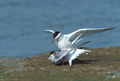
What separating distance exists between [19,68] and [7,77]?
780 millimetres

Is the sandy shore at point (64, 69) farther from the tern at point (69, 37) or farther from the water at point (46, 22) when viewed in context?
the water at point (46, 22)

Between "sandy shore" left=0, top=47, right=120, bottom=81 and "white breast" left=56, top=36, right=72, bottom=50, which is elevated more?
"white breast" left=56, top=36, right=72, bottom=50

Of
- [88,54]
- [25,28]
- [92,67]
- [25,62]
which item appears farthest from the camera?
[25,28]

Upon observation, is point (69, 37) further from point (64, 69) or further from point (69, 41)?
point (64, 69)

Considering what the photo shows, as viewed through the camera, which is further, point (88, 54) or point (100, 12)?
point (100, 12)

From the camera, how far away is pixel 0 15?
19250 millimetres

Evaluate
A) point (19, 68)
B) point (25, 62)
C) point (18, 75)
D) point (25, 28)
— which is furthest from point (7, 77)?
point (25, 28)

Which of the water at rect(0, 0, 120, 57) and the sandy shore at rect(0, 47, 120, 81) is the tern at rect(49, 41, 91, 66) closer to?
the sandy shore at rect(0, 47, 120, 81)

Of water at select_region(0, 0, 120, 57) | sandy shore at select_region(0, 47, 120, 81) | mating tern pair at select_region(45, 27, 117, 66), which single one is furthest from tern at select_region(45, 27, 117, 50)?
water at select_region(0, 0, 120, 57)

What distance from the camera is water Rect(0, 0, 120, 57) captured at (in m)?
12.8

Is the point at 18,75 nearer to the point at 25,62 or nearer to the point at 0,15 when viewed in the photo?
the point at 25,62

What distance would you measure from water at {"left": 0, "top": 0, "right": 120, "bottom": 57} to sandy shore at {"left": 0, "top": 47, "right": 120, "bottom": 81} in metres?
2.76

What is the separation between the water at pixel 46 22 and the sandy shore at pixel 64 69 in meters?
2.76

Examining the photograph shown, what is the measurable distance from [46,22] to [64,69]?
9.66 m
